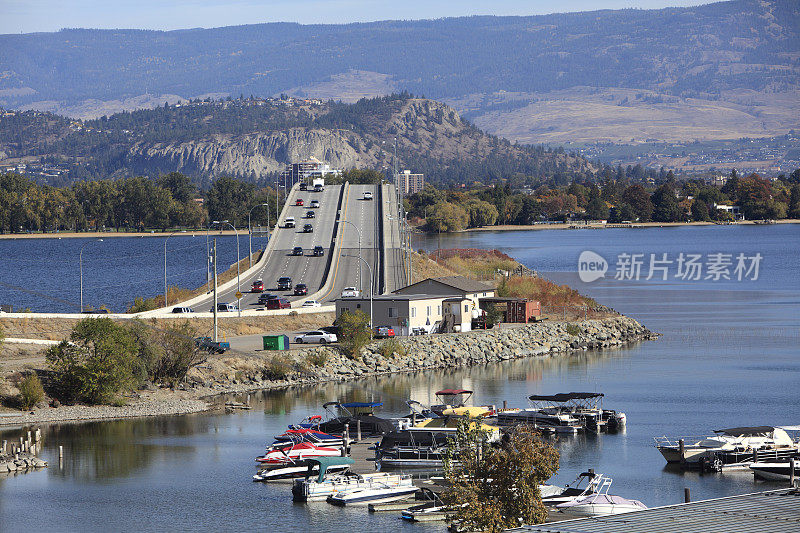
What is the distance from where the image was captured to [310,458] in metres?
40.0

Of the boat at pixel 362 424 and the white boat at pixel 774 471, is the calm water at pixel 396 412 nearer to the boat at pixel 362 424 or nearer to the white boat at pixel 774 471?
the white boat at pixel 774 471

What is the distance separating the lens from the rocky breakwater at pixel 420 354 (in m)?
59.0

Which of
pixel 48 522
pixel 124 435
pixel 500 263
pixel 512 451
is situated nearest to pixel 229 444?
pixel 124 435

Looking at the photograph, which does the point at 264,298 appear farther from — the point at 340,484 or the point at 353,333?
the point at 340,484

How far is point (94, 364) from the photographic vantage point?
5200 centimetres

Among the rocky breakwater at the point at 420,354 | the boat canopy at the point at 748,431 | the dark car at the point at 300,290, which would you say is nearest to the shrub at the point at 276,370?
the rocky breakwater at the point at 420,354

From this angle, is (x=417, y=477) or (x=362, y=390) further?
(x=362, y=390)

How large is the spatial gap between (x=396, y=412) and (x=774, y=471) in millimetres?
17622

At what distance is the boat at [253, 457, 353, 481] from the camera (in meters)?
38.7

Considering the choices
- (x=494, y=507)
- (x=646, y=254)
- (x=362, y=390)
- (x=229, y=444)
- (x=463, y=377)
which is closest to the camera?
(x=494, y=507)

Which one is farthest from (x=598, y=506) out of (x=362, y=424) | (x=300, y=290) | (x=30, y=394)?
(x=300, y=290)

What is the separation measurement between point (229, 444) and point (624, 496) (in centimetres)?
1589

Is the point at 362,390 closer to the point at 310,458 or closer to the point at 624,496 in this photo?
the point at 310,458

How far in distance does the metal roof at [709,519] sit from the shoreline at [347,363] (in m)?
33.8
